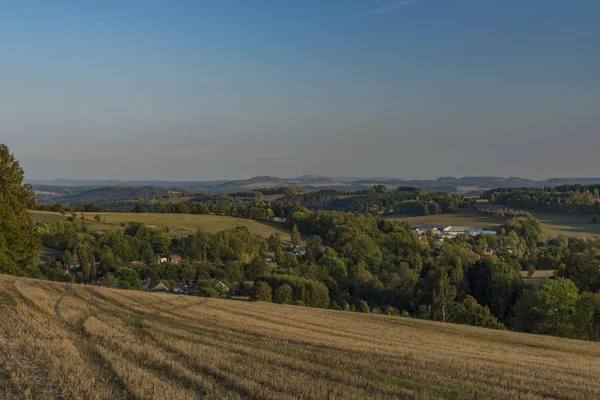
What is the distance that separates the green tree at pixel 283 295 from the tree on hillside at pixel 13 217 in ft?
124

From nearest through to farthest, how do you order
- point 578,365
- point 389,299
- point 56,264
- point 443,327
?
point 578,365, point 443,327, point 389,299, point 56,264

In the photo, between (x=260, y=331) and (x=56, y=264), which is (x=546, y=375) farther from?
(x=56, y=264)

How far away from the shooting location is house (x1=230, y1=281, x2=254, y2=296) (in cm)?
8118

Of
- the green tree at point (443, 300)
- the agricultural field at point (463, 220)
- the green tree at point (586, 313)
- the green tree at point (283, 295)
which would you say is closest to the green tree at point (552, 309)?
the green tree at point (586, 313)

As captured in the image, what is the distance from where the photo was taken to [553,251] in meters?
106

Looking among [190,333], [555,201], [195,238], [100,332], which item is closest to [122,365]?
[100,332]

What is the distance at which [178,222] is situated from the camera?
13250 cm

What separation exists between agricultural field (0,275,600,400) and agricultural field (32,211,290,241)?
102335mm

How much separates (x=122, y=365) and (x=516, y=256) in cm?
11633

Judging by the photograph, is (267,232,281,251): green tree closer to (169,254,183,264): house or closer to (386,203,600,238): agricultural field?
(169,254,183,264): house

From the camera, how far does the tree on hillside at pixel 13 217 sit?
33.2m

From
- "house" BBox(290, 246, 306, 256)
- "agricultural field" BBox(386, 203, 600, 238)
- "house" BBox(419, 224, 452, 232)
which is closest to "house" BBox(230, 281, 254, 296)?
"house" BBox(290, 246, 306, 256)

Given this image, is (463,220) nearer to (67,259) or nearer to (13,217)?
(67,259)

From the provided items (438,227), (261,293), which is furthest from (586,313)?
(438,227)
